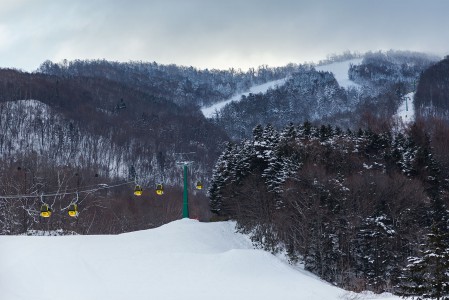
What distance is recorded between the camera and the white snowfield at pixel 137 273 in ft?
58.6

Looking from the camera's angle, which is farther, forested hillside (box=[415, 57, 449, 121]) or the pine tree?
forested hillside (box=[415, 57, 449, 121])

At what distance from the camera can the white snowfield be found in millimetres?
17859

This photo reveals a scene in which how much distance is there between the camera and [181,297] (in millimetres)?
18016

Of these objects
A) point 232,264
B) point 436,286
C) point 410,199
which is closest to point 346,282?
point 410,199

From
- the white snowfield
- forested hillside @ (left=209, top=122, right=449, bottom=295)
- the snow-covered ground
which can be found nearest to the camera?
the white snowfield

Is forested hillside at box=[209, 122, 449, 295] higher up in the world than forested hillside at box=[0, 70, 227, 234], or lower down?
lower down

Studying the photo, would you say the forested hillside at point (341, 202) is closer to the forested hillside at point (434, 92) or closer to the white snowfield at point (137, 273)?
the white snowfield at point (137, 273)

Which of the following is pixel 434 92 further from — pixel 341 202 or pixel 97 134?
pixel 341 202

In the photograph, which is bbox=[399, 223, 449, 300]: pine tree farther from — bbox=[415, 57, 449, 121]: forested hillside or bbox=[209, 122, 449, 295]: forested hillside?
bbox=[415, 57, 449, 121]: forested hillside

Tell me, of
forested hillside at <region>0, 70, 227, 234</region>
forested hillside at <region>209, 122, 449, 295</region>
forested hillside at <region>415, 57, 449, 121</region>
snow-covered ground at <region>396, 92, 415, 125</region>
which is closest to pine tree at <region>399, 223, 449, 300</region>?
forested hillside at <region>209, 122, 449, 295</region>

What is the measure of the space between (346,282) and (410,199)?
7.10 metres

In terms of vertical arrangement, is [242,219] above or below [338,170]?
below

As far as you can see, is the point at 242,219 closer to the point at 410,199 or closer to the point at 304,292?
the point at 410,199

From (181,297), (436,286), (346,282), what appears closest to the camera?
(436,286)
